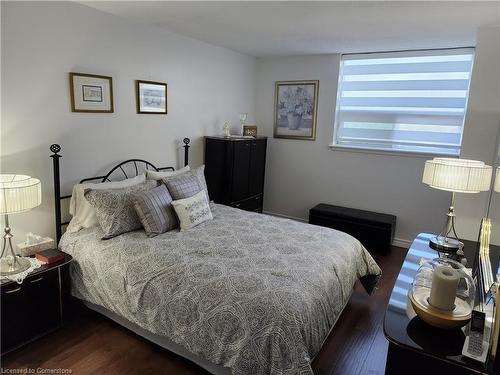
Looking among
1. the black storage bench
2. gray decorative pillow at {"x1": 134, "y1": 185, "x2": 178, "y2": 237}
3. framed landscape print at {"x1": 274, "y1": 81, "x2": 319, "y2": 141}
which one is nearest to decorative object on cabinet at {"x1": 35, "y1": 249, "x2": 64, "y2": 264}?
gray decorative pillow at {"x1": 134, "y1": 185, "x2": 178, "y2": 237}

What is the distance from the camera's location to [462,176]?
7.63 feet

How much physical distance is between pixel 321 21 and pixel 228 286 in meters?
2.31

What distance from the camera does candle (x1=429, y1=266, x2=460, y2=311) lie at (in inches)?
53.6

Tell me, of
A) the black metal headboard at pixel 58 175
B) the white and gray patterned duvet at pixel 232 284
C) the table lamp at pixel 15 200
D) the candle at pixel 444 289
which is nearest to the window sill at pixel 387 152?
the white and gray patterned duvet at pixel 232 284

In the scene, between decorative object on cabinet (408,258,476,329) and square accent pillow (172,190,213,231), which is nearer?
decorative object on cabinet (408,258,476,329)

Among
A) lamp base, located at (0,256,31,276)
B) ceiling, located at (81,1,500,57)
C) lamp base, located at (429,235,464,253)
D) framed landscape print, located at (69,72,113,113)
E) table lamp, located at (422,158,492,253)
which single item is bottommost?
lamp base, located at (0,256,31,276)

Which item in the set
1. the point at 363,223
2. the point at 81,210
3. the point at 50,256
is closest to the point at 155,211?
the point at 81,210

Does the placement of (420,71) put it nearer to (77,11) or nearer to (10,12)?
(77,11)

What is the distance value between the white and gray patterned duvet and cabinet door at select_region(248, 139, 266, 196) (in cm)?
165

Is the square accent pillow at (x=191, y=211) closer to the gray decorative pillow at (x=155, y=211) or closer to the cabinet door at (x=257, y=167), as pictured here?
the gray decorative pillow at (x=155, y=211)

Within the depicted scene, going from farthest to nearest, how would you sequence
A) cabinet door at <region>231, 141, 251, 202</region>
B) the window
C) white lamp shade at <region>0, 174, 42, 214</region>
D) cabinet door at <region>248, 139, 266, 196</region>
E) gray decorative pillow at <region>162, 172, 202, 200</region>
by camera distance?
cabinet door at <region>248, 139, 266, 196</region> → cabinet door at <region>231, 141, 251, 202</region> → the window → gray decorative pillow at <region>162, 172, 202, 200</region> → white lamp shade at <region>0, 174, 42, 214</region>

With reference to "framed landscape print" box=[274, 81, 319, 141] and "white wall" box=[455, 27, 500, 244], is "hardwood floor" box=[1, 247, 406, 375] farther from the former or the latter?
"framed landscape print" box=[274, 81, 319, 141]

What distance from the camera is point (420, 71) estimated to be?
13.3 ft

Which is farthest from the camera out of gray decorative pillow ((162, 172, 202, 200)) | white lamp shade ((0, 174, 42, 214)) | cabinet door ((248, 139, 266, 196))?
cabinet door ((248, 139, 266, 196))
